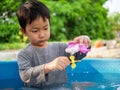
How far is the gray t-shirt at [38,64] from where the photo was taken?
2307 millimetres

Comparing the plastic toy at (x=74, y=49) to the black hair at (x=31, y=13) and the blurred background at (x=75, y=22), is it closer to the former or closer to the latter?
the black hair at (x=31, y=13)

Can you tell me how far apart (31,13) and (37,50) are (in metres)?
0.31

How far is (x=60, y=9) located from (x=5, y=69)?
5.32m

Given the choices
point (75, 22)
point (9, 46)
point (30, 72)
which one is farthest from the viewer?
point (75, 22)

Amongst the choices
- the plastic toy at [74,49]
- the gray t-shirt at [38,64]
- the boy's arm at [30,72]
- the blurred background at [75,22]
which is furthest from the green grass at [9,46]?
the plastic toy at [74,49]

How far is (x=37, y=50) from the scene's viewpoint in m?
2.53

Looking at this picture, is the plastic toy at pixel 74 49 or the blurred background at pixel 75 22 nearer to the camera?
the plastic toy at pixel 74 49

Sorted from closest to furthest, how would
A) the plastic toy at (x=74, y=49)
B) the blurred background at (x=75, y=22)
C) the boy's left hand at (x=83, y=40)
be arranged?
the plastic toy at (x=74, y=49)
the boy's left hand at (x=83, y=40)
the blurred background at (x=75, y=22)

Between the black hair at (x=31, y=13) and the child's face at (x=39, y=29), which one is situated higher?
the black hair at (x=31, y=13)

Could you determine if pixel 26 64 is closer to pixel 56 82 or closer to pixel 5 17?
pixel 56 82

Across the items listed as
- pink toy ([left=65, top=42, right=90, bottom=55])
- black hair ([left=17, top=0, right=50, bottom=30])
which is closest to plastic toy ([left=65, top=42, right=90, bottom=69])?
pink toy ([left=65, top=42, right=90, bottom=55])

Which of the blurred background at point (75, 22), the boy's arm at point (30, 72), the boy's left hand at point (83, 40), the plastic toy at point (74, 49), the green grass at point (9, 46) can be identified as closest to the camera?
the boy's arm at point (30, 72)

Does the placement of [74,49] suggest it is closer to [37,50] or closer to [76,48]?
[76,48]

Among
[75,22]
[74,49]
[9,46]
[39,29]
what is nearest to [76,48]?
[74,49]
